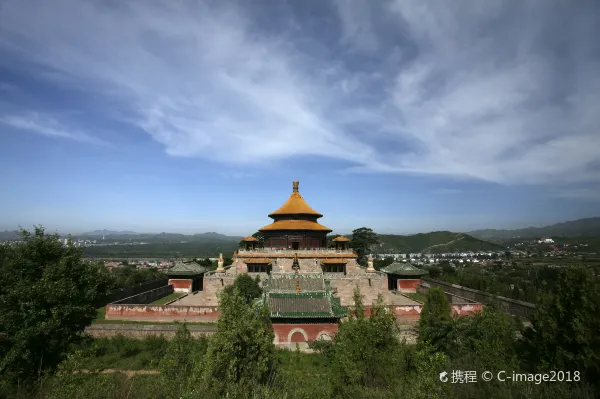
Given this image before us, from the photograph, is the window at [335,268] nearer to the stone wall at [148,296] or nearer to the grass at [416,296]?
the grass at [416,296]

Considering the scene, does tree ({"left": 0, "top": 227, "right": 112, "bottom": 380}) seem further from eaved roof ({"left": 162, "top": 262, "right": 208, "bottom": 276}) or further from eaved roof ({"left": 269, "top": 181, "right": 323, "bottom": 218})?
eaved roof ({"left": 269, "top": 181, "right": 323, "bottom": 218})

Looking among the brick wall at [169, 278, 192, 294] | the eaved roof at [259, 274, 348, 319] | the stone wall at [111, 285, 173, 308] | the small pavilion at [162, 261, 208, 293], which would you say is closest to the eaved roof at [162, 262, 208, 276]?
the small pavilion at [162, 261, 208, 293]

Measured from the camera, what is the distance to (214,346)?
24.6 feet

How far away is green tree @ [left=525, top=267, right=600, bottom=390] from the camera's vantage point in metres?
11.1

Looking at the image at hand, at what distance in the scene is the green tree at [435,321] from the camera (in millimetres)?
14773

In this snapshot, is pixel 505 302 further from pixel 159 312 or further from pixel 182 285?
pixel 182 285

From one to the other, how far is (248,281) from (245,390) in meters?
19.4

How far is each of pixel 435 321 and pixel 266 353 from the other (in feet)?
36.7

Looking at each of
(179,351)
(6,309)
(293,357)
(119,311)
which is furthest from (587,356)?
(119,311)

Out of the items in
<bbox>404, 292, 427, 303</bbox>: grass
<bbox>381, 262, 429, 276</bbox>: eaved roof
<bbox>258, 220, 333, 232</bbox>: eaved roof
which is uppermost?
<bbox>258, 220, 333, 232</bbox>: eaved roof

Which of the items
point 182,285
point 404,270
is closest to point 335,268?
point 404,270

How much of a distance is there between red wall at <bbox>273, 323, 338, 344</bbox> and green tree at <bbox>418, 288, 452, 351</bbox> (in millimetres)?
4478

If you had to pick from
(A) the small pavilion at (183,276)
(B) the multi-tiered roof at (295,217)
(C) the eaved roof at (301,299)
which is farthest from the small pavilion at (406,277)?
(A) the small pavilion at (183,276)

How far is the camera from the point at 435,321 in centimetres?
1608
